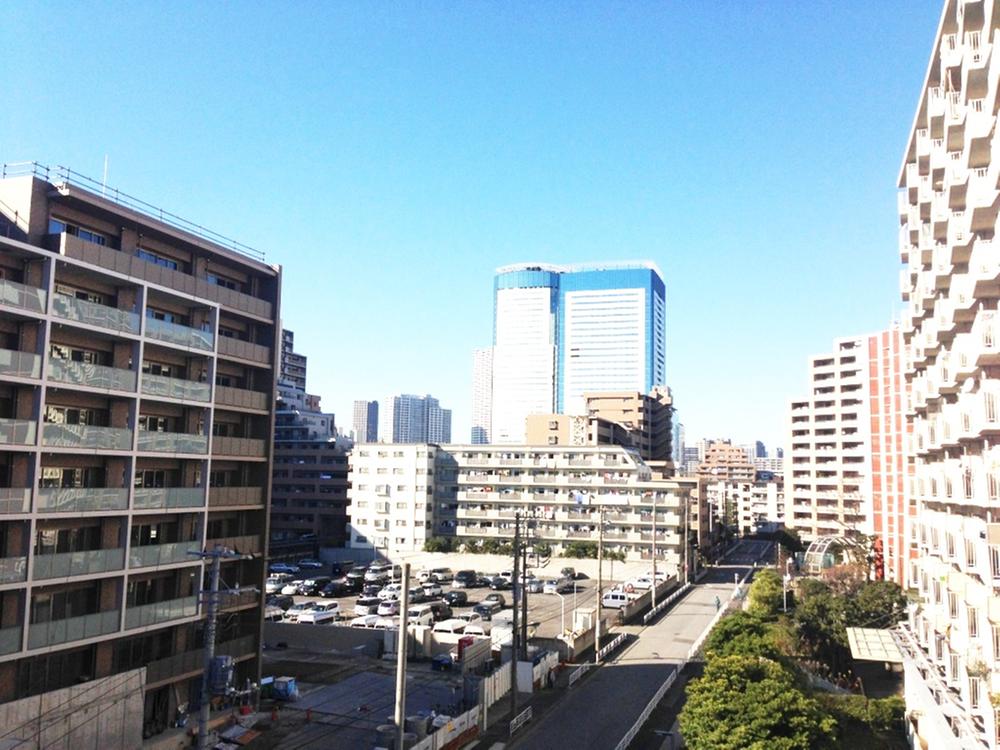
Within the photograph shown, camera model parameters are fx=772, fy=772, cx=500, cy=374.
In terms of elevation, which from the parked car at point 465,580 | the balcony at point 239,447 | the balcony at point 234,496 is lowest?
the parked car at point 465,580

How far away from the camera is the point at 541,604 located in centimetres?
6059

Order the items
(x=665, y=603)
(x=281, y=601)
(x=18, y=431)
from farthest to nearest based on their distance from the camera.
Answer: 1. (x=665, y=603)
2. (x=281, y=601)
3. (x=18, y=431)

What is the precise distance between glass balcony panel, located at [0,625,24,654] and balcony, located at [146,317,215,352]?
34.1ft

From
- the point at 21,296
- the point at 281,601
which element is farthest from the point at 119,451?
the point at 281,601

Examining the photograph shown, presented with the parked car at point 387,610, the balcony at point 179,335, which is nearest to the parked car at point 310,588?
the parked car at point 387,610

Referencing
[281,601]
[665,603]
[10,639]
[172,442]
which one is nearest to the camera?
[10,639]

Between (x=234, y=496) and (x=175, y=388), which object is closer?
(x=175, y=388)

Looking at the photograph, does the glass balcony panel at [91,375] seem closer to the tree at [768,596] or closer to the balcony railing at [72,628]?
the balcony railing at [72,628]

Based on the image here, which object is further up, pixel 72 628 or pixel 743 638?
pixel 72 628

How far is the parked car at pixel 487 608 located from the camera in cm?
5530

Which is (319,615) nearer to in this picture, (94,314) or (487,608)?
(487,608)

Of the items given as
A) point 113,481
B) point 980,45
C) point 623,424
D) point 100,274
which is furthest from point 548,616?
point 623,424

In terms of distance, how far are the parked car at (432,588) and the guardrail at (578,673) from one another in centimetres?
2638

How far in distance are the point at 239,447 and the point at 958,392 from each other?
94.8ft
